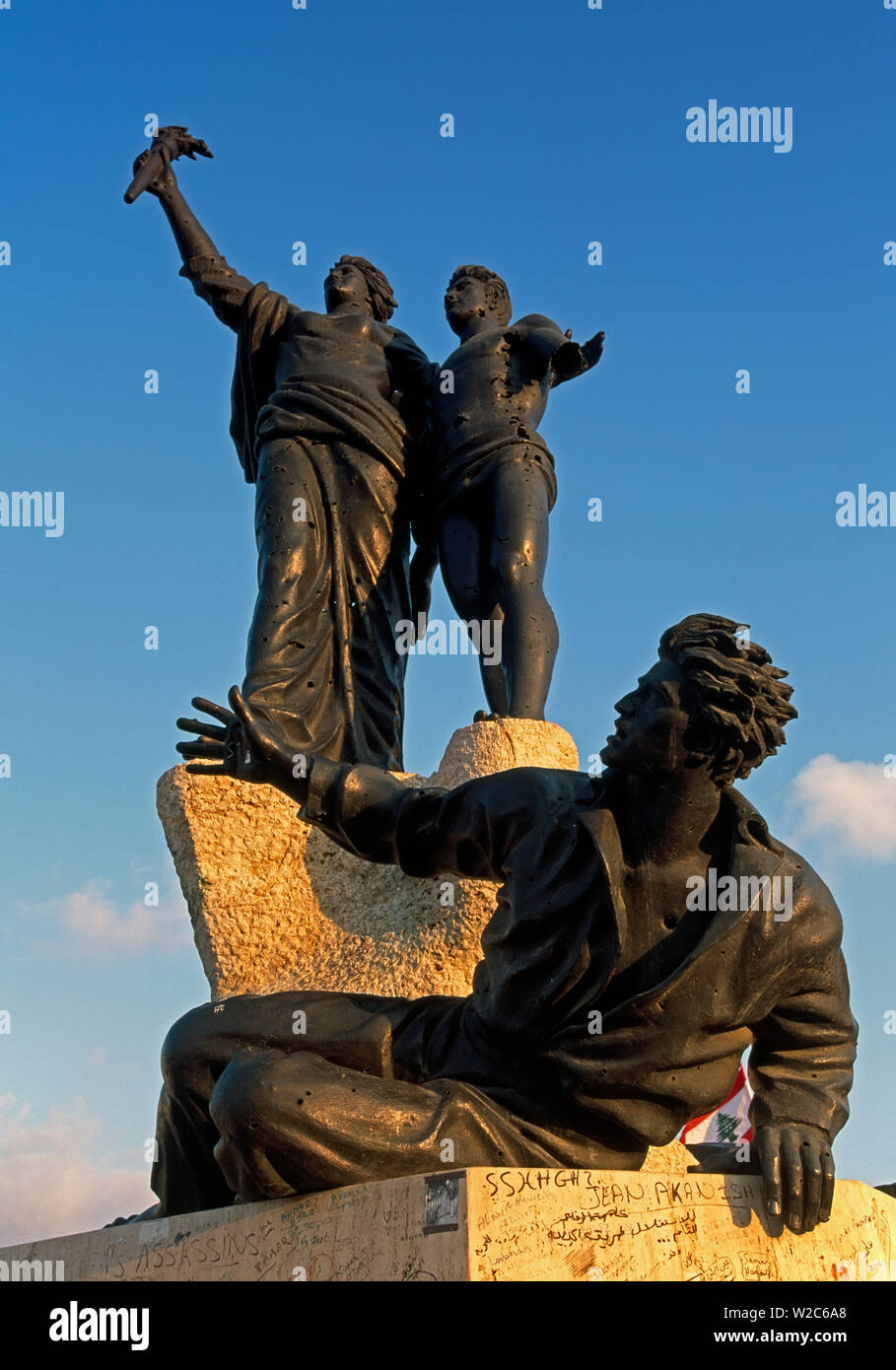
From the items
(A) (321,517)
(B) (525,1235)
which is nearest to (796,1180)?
(B) (525,1235)

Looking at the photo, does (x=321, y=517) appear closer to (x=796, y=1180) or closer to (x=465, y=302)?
(x=465, y=302)

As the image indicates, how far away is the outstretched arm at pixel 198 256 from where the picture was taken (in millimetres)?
6258

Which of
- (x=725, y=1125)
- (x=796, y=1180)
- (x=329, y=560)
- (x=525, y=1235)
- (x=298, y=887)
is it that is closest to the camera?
(x=525, y=1235)

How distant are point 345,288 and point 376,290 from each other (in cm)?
20

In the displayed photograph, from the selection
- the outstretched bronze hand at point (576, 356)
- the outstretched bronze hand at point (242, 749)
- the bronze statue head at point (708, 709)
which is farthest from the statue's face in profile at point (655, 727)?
the outstretched bronze hand at point (576, 356)

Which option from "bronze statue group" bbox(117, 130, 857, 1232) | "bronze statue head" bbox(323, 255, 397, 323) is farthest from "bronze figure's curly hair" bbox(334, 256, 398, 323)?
"bronze statue group" bbox(117, 130, 857, 1232)

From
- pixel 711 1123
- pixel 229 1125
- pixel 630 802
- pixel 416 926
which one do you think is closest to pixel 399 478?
pixel 416 926

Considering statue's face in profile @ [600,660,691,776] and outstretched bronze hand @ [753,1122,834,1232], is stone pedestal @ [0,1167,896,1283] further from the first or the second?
statue's face in profile @ [600,660,691,776]

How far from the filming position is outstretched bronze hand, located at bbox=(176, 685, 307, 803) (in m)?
3.40

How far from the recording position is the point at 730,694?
305cm

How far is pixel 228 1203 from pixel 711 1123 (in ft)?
20.7

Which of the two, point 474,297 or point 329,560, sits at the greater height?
point 474,297

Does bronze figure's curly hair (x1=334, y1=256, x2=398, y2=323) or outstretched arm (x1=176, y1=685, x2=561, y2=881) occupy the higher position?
bronze figure's curly hair (x1=334, y1=256, x2=398, y2=323)

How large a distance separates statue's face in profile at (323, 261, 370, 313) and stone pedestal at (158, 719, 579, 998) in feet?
7.41
